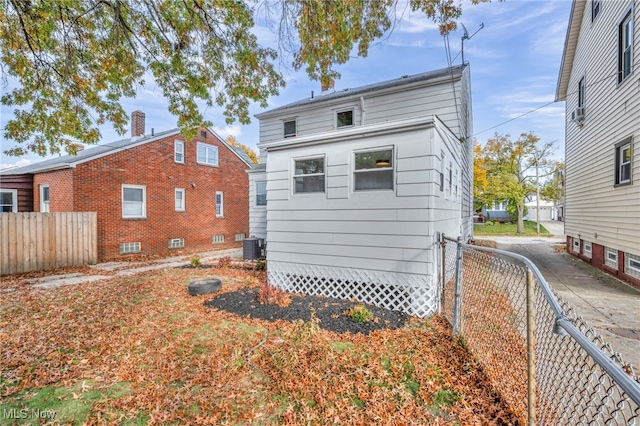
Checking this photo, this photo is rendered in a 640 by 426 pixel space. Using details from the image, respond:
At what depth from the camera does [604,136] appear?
330 inches

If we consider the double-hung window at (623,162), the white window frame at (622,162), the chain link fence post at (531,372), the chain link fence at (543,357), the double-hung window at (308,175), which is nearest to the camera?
the chain link fence at (543,357)

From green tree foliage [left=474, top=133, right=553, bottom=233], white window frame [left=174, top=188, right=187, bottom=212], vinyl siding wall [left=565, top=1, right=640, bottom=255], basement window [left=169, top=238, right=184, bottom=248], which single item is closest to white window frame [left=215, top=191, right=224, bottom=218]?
white window frame [left=174, top=188, right=187, bottom=212]

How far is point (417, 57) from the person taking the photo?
7656 mm

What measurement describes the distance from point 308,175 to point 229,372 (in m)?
4.30

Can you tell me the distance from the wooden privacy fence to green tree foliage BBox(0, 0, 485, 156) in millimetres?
3527

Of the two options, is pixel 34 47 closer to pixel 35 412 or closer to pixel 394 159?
pixel 35 412

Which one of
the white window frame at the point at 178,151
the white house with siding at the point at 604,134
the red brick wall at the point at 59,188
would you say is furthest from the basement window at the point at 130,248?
the white house with siding at the point at 604,134

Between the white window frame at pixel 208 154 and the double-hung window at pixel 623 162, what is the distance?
16131 millimetres

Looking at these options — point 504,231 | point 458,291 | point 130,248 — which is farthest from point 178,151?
point 504,231

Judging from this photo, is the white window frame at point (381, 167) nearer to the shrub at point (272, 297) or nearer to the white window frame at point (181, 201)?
the shrub at point (272, 297)

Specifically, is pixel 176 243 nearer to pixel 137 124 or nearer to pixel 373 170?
pixel 137 124

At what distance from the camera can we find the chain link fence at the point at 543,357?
1.35 meters

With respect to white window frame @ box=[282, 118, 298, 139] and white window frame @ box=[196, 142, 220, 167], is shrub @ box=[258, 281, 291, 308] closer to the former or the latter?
white window frame @ box=[282, 118, 298, 139]

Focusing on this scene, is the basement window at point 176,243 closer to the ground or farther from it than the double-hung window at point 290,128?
closer to the ground
